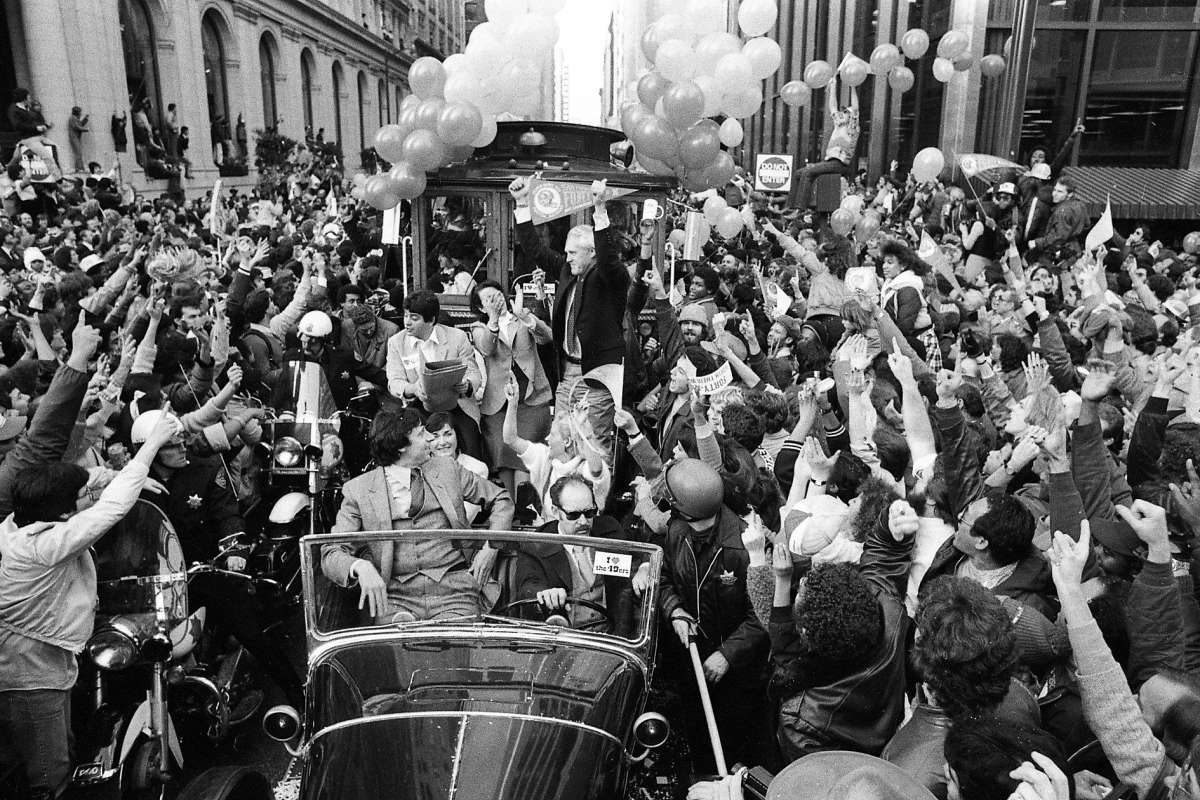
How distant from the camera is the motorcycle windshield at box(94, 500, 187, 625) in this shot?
11.9 ft

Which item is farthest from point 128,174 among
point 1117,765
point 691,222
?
point 1117,765

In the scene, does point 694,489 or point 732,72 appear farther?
point 732,72

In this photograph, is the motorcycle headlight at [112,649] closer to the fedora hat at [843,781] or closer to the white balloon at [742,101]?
the fedora hat at [843,781]

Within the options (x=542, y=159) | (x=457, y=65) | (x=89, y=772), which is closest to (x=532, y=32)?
(x=457, y=65)

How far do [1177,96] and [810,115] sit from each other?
12.9m

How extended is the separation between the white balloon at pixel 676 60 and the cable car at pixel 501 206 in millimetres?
931

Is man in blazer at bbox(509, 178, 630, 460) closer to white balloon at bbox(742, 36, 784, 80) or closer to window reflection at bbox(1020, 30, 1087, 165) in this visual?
white balloon at bbox(742, 36, 784, 80)

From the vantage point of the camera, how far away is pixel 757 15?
9.52m

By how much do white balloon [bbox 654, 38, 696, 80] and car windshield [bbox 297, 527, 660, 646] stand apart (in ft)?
19.9

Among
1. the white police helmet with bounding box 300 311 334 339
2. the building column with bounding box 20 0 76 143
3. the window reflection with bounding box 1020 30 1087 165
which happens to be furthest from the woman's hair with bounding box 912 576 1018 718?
the building column with bounding box 20 0 76 143

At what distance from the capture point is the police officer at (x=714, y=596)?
11.5 feet

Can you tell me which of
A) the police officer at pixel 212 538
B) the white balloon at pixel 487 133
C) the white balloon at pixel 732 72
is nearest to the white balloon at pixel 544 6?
the white balloon at pixel 487 133

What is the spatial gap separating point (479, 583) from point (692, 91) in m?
5.19

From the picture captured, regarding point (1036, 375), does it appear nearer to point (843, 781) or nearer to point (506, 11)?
point (843, 781)
